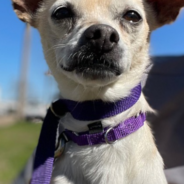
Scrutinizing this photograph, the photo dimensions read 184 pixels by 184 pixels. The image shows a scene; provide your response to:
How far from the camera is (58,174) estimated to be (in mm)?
1930

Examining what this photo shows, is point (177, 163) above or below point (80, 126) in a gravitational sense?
below

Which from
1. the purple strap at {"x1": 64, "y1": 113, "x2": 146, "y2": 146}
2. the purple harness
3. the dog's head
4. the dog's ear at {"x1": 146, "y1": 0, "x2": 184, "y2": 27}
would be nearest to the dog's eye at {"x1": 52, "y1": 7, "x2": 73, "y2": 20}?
the dog's head

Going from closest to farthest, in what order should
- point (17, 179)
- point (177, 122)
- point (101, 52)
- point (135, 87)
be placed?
A: point (101, 52), point (135, 87), point (17, 179), point (177, 122)

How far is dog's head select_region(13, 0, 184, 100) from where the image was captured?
71.9 inches

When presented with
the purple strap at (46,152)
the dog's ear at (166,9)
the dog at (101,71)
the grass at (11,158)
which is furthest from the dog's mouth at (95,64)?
the grass at (11,158)

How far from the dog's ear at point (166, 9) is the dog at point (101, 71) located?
0.15 ft

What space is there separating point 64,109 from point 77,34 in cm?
51

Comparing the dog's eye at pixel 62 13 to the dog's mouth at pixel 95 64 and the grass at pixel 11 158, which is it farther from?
the grass at pixel 11 158

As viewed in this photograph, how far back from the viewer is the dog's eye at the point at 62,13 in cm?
211

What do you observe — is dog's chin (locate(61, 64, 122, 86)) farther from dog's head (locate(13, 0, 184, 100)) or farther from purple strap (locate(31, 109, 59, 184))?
purple strap (locate(31, 109, 59, 184))

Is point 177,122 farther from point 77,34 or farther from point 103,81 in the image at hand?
point 77,34

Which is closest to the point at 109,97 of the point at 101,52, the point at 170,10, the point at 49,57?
the point at 101,52

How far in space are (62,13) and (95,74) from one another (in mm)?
541

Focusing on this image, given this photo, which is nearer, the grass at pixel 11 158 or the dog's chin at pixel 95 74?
the dog's chin at pixel 95 74
